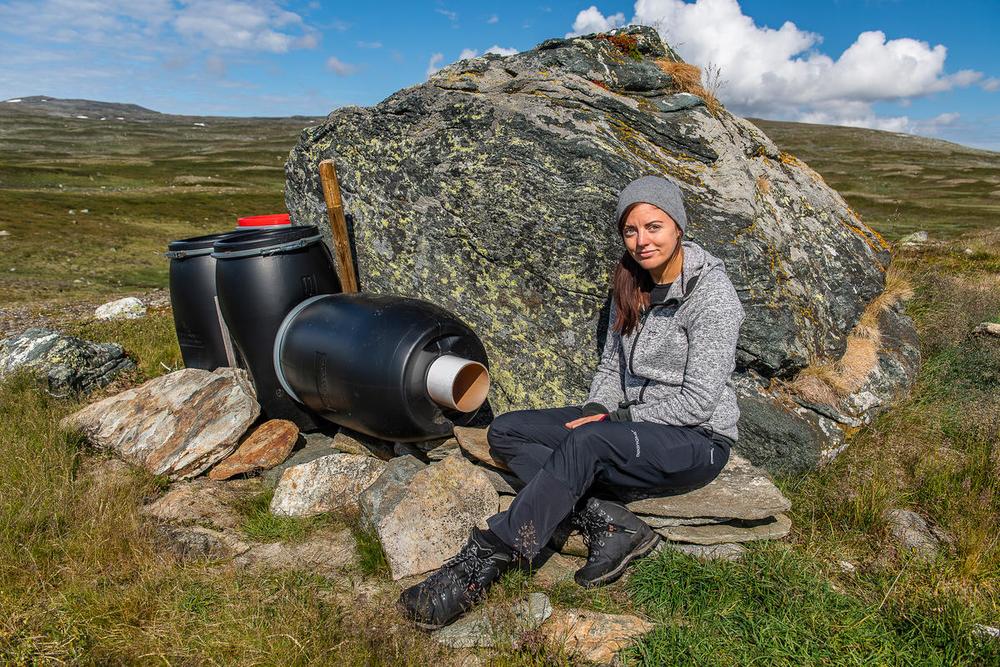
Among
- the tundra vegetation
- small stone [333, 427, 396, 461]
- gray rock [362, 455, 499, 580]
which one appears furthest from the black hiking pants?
small stone [333, 427, 396, 461]

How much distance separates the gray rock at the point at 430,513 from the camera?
4.35 meters

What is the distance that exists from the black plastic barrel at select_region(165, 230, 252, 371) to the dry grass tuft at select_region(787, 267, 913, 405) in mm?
5643

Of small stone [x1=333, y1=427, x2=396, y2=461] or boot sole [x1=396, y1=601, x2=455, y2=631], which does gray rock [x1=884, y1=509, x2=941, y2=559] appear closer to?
boot sole [x1=396, y1=601, x2=455, y2=631]

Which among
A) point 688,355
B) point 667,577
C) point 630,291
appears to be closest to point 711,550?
point 667,577

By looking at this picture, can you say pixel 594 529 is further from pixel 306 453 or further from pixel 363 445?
pixel 306 453

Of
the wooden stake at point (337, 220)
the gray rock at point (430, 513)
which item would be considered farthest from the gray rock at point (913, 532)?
the wooden stake at point (337, 220)

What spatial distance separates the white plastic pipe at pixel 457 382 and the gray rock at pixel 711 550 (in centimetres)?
199

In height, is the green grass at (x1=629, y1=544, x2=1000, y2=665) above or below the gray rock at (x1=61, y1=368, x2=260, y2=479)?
above

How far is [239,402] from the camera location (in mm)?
6223

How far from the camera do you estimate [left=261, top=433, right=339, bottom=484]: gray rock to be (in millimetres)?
5832

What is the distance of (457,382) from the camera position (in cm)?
552

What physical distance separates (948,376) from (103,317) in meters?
14.1

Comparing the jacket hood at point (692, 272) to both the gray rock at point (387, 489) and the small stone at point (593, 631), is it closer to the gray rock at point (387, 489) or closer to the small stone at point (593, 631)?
the small stone at point (593, 631)

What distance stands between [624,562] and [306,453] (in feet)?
11.2
